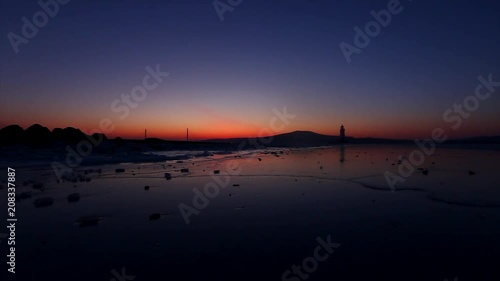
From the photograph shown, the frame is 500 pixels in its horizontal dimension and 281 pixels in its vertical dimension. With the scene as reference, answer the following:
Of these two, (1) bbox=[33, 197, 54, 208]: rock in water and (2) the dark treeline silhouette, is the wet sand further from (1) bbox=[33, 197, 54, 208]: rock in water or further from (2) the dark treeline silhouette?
(2) the dark treeline silhouette

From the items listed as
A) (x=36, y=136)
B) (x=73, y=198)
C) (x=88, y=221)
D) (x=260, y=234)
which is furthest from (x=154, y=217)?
(x=36, y=136)

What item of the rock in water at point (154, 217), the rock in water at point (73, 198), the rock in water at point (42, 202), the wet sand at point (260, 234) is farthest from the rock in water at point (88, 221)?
the rock in water at point (73, 198)

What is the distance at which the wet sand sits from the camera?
4.36 m

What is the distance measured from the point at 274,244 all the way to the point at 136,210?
3.99 metres

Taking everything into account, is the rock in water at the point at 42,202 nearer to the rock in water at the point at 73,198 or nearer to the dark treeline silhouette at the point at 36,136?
the rock in water at the point at 73,198

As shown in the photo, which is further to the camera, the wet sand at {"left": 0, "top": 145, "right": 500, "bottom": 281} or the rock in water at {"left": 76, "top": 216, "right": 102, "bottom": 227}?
the rock in water at {"left": 76, "top": 216, "right": 102, "bottom": 227}

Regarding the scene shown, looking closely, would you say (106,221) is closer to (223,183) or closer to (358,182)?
(223,183)

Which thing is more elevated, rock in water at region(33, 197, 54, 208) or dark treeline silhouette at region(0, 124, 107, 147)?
dark treeline silhouette at region(0, 124, 107, 147)

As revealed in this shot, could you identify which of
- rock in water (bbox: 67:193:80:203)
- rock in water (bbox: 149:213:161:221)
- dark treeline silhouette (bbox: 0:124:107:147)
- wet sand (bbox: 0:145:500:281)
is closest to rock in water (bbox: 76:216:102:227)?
wet sand (bbox: 0:145:500:281)

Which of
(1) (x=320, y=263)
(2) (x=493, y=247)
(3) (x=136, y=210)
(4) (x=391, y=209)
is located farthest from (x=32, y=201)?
(2) (x=493, y=247)

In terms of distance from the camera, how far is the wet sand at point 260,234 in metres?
4.36

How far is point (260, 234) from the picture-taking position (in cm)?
588

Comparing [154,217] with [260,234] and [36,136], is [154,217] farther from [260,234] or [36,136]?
[36,136]

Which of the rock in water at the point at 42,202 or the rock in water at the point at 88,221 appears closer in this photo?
the rock in water at the point at 88,221
